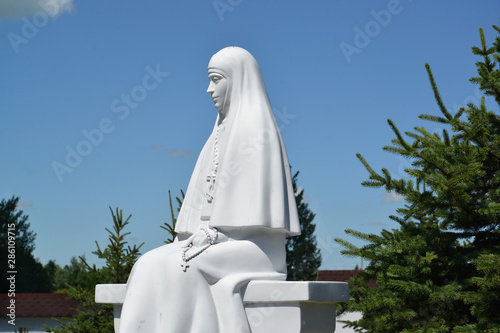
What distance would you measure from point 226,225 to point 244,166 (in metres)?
0.48

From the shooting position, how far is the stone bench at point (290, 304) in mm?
3988

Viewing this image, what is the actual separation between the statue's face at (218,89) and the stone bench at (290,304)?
1.56 m

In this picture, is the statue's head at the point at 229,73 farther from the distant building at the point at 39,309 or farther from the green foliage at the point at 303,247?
the green foliage at the point at 303,247

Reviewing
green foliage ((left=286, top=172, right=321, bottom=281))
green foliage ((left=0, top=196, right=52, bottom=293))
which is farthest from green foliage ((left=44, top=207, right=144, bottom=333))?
green foliage ((left=0, top=196, right=52, bottom=293))

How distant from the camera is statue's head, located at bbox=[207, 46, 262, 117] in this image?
4895mm

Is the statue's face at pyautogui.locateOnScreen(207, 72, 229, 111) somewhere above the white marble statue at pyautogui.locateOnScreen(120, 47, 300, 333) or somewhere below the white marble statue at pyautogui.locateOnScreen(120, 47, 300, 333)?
above

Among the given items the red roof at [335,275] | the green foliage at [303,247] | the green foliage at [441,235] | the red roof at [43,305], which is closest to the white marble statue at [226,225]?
the green foliage at [441,235]

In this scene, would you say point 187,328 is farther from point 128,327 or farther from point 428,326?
point 428,326

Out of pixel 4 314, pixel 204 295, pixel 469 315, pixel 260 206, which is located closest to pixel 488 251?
pixel 469 315

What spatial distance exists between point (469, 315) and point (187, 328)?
3.23 m

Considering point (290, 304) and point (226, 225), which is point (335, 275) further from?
point (290, 304)

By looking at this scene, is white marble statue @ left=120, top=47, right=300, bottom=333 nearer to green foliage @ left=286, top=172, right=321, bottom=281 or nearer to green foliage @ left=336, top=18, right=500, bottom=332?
green foliage @ left=336, top=18, right=500, bottom=332

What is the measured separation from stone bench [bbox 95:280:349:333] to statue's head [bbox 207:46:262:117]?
5.19 feet

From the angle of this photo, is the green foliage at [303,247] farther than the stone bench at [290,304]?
Yes
